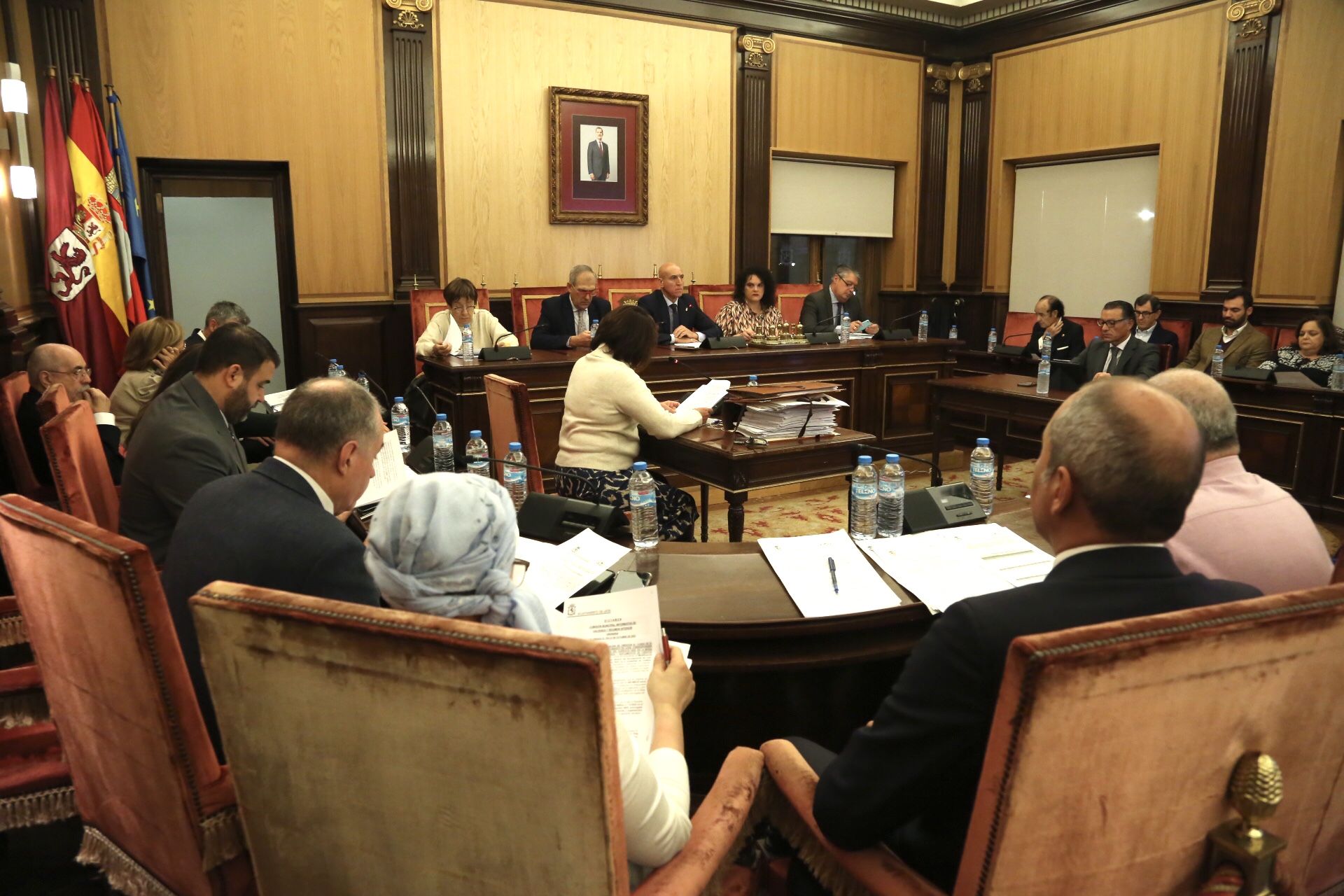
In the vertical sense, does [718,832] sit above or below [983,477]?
below

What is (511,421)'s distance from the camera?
3.36 m

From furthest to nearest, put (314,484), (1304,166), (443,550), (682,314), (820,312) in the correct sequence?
(820,312) → (682,314) → (1304,166) → (314,484) → (443,550)

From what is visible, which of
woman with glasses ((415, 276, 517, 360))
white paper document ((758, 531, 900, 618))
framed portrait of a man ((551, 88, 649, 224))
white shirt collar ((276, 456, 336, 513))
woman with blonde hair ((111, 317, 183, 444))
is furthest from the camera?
framed portrait of a man ((551, 88, 649, 224))

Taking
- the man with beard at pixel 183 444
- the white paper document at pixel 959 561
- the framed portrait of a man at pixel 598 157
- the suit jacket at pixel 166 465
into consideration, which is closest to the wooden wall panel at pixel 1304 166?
the framed portrait of a man at pixel 598 157

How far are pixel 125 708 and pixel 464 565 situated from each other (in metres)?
0.56

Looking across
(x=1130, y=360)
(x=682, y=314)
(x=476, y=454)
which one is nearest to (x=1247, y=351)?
(x=1130, y=360)

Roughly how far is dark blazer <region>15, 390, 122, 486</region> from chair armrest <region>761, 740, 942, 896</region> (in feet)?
8.76

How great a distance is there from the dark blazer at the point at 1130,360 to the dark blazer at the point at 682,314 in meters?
2.25

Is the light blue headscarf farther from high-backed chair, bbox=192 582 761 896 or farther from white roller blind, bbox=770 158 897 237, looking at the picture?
white roller blind, bbox=770 158 897 237

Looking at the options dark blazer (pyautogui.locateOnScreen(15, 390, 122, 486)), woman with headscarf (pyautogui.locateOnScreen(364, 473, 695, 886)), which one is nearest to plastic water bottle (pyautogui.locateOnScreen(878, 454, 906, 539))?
woman with headscarf (pyautogui.locateOnScreen(364, 473, 695, 886))

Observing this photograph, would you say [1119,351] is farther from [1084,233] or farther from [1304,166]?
[1084,233]

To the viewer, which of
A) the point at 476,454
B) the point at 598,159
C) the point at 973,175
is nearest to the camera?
the point at 476,454

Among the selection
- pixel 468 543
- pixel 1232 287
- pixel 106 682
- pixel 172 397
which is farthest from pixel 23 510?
pixel 1232 287

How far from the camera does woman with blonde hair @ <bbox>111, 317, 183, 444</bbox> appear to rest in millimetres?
3580
